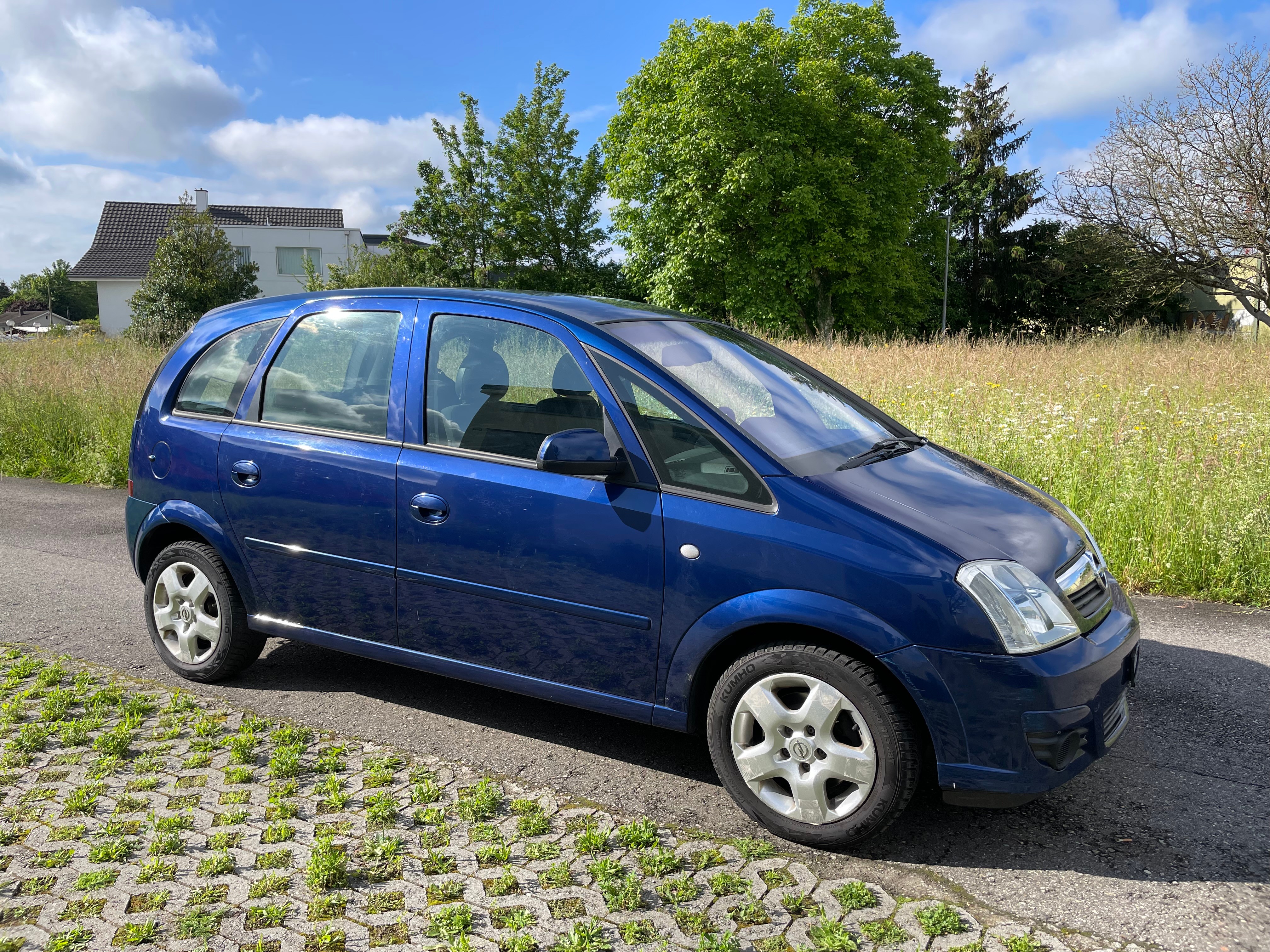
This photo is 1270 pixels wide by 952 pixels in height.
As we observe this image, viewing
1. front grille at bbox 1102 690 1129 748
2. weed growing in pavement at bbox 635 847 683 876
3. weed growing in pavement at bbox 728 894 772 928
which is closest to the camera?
weed growing in pavement at bbox 728 894 772 928

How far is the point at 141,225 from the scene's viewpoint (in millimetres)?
58531

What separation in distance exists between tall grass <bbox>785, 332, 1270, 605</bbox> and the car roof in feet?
12.4

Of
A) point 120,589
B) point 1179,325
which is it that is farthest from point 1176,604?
point 1179,325

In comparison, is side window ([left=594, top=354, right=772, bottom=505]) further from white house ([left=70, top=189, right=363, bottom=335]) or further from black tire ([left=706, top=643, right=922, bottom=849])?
white house ([left=70, top=189, right=363, bottom=335])

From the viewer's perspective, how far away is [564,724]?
403 centimetres

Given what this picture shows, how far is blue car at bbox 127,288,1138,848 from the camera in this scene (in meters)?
2.86

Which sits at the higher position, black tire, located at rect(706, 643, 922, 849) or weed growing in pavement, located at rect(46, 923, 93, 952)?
black tire, located at rect(706, 643, 922, 849)

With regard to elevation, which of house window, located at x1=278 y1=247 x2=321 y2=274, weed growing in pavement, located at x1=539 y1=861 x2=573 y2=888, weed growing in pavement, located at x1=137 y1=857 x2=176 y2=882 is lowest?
weed growing in pavement, located at x1=137 y1=857 x2=176 y2=882

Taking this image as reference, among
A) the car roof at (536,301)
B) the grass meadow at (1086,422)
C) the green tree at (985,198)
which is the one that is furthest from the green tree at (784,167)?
the car roof at (536,301)

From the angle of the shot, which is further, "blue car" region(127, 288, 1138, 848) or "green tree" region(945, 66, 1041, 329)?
"green tree" region(945, 66, 1041, 329)

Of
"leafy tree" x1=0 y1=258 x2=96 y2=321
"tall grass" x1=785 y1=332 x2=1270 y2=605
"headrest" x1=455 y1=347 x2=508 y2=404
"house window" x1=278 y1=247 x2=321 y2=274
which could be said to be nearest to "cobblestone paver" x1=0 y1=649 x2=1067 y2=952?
"headrest" x1=455 y1=347 x2=508 y2=404

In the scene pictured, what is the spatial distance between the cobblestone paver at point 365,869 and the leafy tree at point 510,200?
41279mm

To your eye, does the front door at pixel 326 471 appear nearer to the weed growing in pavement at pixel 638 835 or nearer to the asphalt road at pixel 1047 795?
the asphalt road at pixel 1047 795

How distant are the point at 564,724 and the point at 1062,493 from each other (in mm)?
4539
